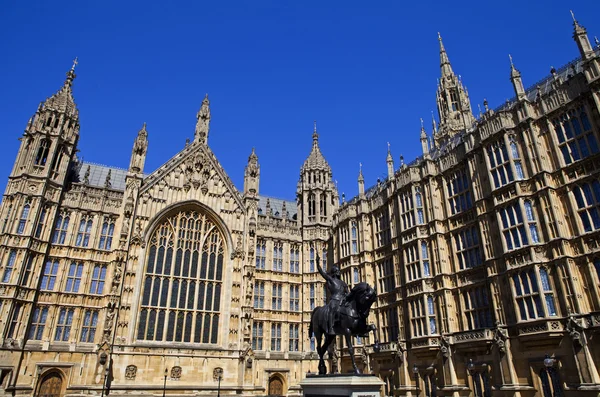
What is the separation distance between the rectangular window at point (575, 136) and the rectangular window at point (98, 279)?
36158 millimetres

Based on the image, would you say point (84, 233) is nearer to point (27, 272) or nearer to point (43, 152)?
point (27, 272)

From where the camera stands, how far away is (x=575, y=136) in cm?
2372

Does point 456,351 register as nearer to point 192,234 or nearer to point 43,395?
point 192,234

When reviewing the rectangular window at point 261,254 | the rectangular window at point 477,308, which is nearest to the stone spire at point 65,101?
the rectangular window at point 261,254

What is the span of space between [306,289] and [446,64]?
144ft

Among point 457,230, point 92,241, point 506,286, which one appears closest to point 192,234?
point 92,241

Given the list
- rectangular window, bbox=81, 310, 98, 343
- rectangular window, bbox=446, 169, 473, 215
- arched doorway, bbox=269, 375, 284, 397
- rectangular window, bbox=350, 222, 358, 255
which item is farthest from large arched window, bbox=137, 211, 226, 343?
rectangular window, bbox=446, 169, 473, 215

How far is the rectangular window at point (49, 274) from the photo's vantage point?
33.3 m

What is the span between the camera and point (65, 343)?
32.5 metres

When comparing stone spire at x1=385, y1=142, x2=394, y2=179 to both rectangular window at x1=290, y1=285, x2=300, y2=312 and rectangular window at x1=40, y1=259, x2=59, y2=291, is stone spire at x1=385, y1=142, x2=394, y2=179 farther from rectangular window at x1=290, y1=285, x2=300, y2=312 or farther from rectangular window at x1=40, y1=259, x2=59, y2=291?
rectangular window at x1=40, y1=259, x2=59, y2=291

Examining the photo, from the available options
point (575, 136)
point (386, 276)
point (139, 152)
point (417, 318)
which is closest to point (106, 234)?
point (139, 152)

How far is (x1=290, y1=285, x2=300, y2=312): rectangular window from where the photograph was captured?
43.1 m

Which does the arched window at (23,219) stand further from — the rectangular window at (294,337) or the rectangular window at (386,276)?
the rectangular window at (386,276)

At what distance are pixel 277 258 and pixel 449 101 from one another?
3652 centimetres
